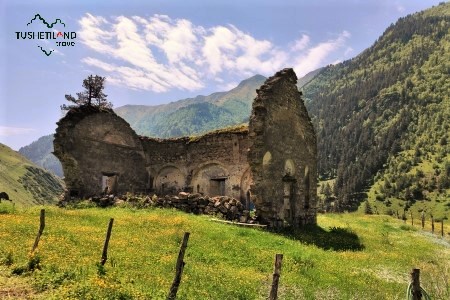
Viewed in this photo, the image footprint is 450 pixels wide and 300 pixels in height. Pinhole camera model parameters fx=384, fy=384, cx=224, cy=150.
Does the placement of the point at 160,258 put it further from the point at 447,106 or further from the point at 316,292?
the point at 447,106

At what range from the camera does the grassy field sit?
910cm

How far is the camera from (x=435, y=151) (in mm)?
160875

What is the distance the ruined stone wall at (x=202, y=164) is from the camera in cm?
3322

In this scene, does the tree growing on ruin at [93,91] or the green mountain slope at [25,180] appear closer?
the tree growing on ruin at [93,91]

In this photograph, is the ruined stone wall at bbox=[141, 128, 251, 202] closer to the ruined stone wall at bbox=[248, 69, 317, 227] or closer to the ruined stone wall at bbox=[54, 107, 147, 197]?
the ruined stone wall at bbox=[54, 107, 147, 197]

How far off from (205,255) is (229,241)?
262 cm

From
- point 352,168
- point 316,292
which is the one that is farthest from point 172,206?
point 352,168

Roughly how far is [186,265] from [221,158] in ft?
73.7

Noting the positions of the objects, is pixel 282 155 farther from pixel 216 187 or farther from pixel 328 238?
pixel 216 187

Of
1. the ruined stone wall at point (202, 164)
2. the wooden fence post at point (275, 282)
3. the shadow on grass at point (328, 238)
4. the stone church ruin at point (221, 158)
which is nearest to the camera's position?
the wooden fence post at point (275, 282)

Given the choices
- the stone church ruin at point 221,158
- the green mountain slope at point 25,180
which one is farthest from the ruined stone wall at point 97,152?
the green mountain slope at point 25,180

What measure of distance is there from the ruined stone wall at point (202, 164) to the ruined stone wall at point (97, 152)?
4.89ft

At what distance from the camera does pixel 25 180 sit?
143625mm

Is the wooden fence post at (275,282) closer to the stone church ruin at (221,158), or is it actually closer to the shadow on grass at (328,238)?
the shadow on grass at (328,238)
